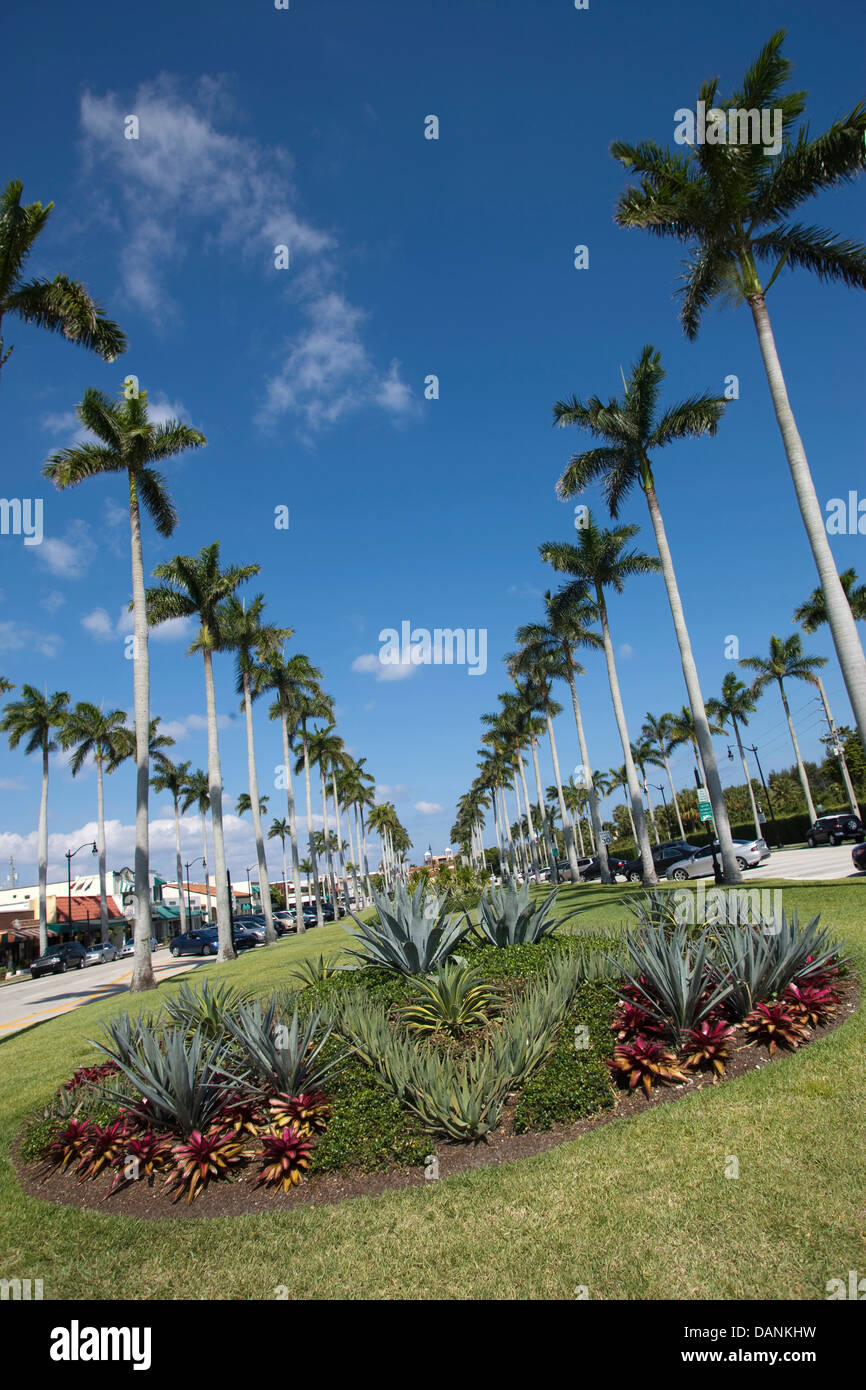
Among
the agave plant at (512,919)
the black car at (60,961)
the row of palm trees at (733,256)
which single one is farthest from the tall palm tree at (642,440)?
the black car at (60,961)

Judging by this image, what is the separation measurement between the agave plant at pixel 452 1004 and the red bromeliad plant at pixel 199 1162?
209cm

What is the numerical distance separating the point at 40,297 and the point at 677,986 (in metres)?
16.4

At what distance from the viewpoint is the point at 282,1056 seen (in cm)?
620

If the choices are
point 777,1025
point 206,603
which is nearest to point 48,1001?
point 206,603

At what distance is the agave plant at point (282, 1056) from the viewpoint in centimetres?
→ 619

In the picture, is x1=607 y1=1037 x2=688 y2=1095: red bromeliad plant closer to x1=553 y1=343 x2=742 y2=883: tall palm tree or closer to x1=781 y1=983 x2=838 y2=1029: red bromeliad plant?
x1=781 y1=983 x2=838 y2=1029: red bromeliad plant

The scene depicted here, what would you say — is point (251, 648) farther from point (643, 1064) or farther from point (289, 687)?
point (643, 1064)

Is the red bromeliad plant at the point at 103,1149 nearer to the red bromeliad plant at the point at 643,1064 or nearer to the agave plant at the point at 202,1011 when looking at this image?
the agave plant at the point at 202,1011

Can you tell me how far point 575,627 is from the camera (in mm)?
35344

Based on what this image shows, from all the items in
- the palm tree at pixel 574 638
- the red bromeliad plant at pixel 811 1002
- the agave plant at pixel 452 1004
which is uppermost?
the palm tree at pixel 574 638

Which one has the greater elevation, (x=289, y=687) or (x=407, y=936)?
(x=289, y=687)

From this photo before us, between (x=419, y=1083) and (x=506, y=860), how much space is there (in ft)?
228

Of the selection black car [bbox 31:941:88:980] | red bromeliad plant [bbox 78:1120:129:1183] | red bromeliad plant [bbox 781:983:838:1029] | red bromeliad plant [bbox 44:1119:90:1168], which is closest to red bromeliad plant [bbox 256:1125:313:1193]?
red bromeliad plant [bbox 78:1120:129:1183]

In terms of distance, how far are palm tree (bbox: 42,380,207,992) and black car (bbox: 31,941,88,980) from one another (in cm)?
2509
